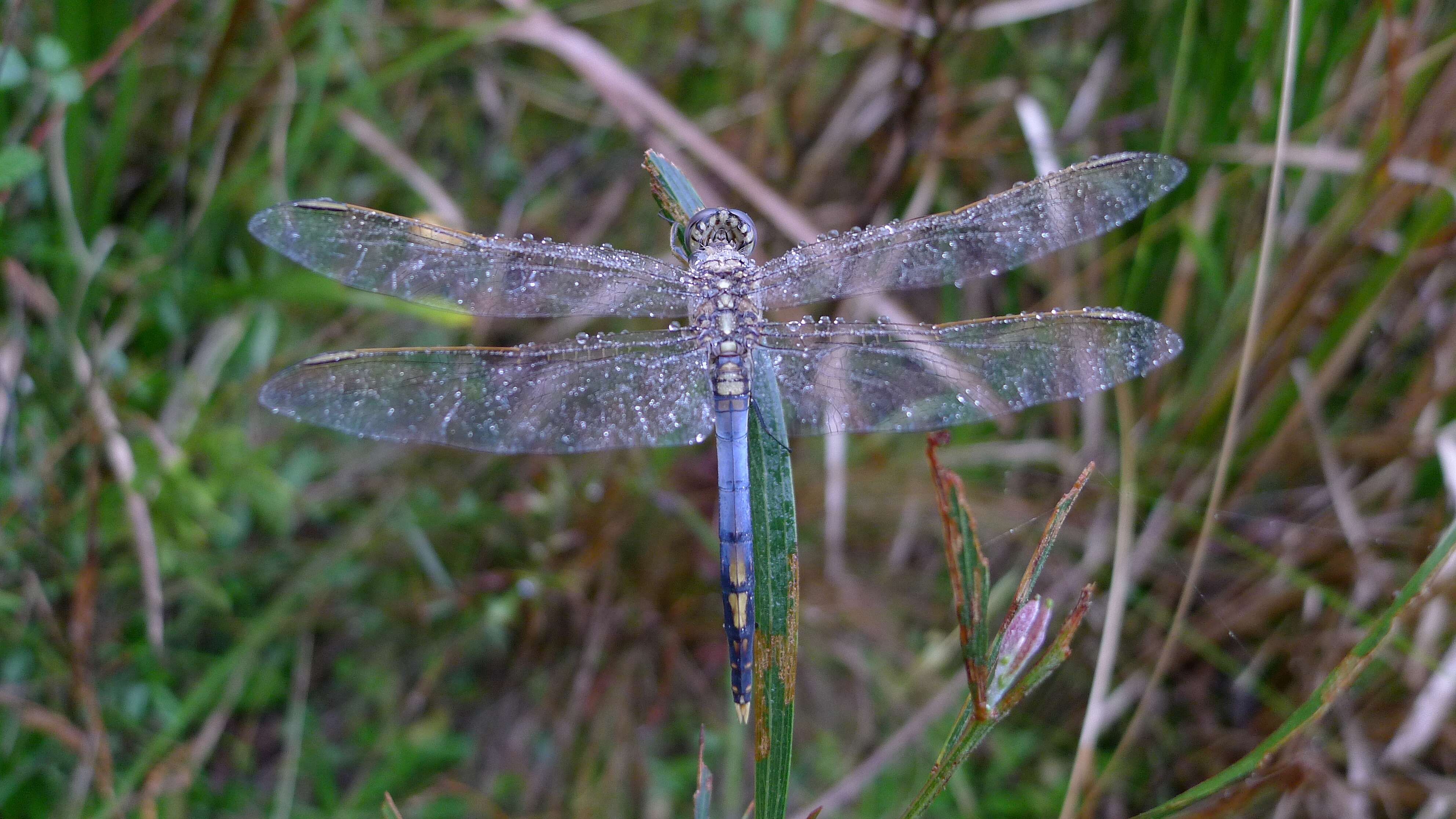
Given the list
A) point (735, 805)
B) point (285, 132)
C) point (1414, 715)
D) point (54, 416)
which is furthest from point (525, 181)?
point (1414, 715)

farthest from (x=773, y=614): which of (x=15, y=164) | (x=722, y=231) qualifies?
(x=15, y=164)

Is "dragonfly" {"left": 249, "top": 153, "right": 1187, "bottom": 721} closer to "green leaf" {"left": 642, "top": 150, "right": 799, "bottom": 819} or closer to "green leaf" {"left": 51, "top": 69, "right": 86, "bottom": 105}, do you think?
"green leaf" {"left": 642, "top": 150, "right": 799, "bottom": 819}

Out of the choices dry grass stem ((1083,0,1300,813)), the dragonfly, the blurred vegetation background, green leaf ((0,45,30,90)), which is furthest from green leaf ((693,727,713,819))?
green leaf ((0,45,30,90))

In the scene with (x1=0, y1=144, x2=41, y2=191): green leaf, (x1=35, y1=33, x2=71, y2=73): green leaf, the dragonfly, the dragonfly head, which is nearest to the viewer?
(x1=0, y1=144, x2=41, y2=191): green leaf

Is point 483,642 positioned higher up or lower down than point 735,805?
higher up

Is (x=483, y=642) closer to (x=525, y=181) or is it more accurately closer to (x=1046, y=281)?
(x=525, y=181)

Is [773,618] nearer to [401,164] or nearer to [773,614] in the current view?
[773,614]
